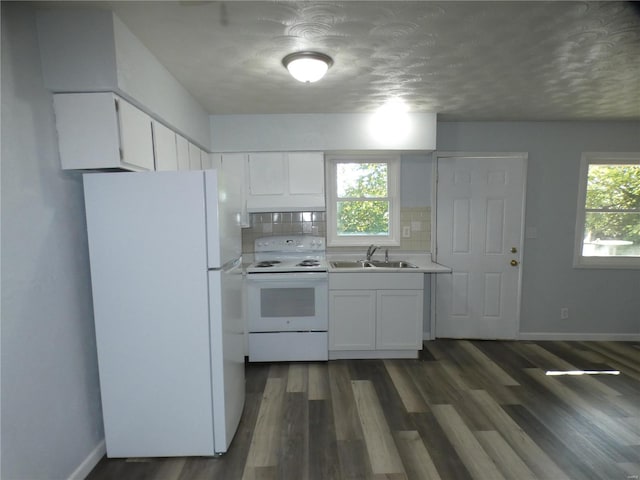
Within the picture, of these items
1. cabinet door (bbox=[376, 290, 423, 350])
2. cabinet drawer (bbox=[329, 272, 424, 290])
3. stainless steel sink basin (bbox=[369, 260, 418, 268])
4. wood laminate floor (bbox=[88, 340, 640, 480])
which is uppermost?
stainless steel sink basin (bbox=[369, 260, 418, 268])

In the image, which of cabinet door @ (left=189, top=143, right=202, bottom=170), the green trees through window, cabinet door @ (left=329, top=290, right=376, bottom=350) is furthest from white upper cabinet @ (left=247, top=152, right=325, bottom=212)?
the green trees through window

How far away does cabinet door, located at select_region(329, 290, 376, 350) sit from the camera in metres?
2.90

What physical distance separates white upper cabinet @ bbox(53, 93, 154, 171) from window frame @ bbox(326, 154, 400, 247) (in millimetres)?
2147

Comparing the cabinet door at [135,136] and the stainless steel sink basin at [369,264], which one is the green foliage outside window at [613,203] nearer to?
the stainless steel sink basin at [369,264]

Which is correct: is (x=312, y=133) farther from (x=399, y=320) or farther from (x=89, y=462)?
(x=89, y=462)

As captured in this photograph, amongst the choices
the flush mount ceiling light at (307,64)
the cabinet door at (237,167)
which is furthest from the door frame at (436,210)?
the cabinet door at (237,167)

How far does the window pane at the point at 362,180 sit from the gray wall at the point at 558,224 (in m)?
0.74

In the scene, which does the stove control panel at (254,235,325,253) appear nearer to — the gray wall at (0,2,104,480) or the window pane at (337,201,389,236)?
the window pane at (337,201,389,236)

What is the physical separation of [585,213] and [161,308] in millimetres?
4292

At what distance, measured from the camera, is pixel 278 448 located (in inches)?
72.8

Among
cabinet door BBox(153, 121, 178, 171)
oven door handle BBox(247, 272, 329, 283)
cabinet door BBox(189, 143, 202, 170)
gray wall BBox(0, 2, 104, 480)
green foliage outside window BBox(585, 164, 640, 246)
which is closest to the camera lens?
gray wall BBox(0, 2, 104, 480)

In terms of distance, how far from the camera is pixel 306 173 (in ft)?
10.2

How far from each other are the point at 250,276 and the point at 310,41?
6.48 feet

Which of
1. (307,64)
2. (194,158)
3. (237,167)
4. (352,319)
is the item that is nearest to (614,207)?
(352,319)
